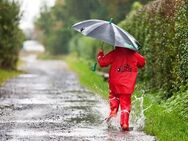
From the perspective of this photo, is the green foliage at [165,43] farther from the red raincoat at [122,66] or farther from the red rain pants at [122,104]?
the red rain pants at [122,104]

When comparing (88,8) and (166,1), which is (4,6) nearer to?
(166,1)

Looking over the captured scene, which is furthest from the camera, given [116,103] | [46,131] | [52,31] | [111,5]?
[52,31]

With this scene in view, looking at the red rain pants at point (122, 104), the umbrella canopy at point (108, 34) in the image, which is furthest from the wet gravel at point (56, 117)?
the umbrella canopy at point (108, 34)

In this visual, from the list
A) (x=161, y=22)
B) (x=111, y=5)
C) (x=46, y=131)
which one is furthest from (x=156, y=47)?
(x=111, y=5)

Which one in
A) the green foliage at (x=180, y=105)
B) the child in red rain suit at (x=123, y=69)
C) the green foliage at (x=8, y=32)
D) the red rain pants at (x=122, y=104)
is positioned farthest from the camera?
the green foliage at (x=8, y=32)

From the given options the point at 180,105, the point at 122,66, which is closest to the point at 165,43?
the point at 180,105

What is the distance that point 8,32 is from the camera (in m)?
32.0

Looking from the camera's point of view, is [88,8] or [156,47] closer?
[156,47]

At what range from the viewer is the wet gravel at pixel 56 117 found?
1017 cm

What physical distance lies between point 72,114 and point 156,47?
4.70 meters

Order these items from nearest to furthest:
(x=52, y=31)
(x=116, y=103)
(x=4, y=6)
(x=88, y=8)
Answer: (x=116, y=103) → (x=4, y=6) → (x=88, y=8) → (x=52, y=31)

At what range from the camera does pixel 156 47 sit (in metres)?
16.9

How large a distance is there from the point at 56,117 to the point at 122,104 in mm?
2096

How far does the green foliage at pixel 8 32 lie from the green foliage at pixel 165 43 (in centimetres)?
1270
